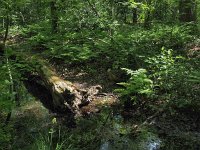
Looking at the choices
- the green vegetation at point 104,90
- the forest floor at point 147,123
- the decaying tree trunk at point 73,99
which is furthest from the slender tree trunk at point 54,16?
the forest floor at point 147,123

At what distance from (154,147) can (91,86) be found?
12.0 feet

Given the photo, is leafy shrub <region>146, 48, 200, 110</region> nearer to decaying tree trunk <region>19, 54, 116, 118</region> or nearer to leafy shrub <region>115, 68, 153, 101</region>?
leafy shrub <region>115, 68, 153, 101</region>

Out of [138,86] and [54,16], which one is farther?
[54,16]

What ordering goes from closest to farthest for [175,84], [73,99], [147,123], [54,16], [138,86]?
[147,123] < [138,86] < [175,84] < [73,99] < [54,16]

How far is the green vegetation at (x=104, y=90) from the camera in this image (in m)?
6.94

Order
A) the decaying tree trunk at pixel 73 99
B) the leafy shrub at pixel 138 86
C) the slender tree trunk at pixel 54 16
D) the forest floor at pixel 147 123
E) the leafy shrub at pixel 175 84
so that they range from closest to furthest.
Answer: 1. the forest floor at pixel 147 123
2. the leafy shrub at pixel 175 84
3. the leafy shrub at pixel 138 86
4. the decaying tree trunk at pixel 73 99
5. the slender tree trunk at pixel 54 16

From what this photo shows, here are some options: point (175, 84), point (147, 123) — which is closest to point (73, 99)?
point (147, 123)

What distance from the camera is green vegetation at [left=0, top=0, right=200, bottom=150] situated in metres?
6.94

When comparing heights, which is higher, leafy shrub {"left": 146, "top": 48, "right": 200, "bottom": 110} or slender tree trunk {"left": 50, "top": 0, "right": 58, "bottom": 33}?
slender tree trunk {"left": 50, "top": 0, "right": 58, "bottom": 33}

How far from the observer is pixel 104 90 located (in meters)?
9.45

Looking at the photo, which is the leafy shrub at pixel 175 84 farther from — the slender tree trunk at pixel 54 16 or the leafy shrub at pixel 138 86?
the slender tree trunk at pixel 54 16

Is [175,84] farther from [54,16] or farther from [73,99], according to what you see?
[54,16]

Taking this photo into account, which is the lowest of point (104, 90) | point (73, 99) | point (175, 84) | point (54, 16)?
point (104, 90)

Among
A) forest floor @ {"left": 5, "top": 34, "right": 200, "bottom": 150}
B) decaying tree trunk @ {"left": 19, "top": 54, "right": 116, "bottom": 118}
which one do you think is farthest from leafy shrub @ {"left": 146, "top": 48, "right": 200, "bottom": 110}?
decaying tree trunk @ {"left": 19, "top": 54, "right": 116, "bottom": 118}
